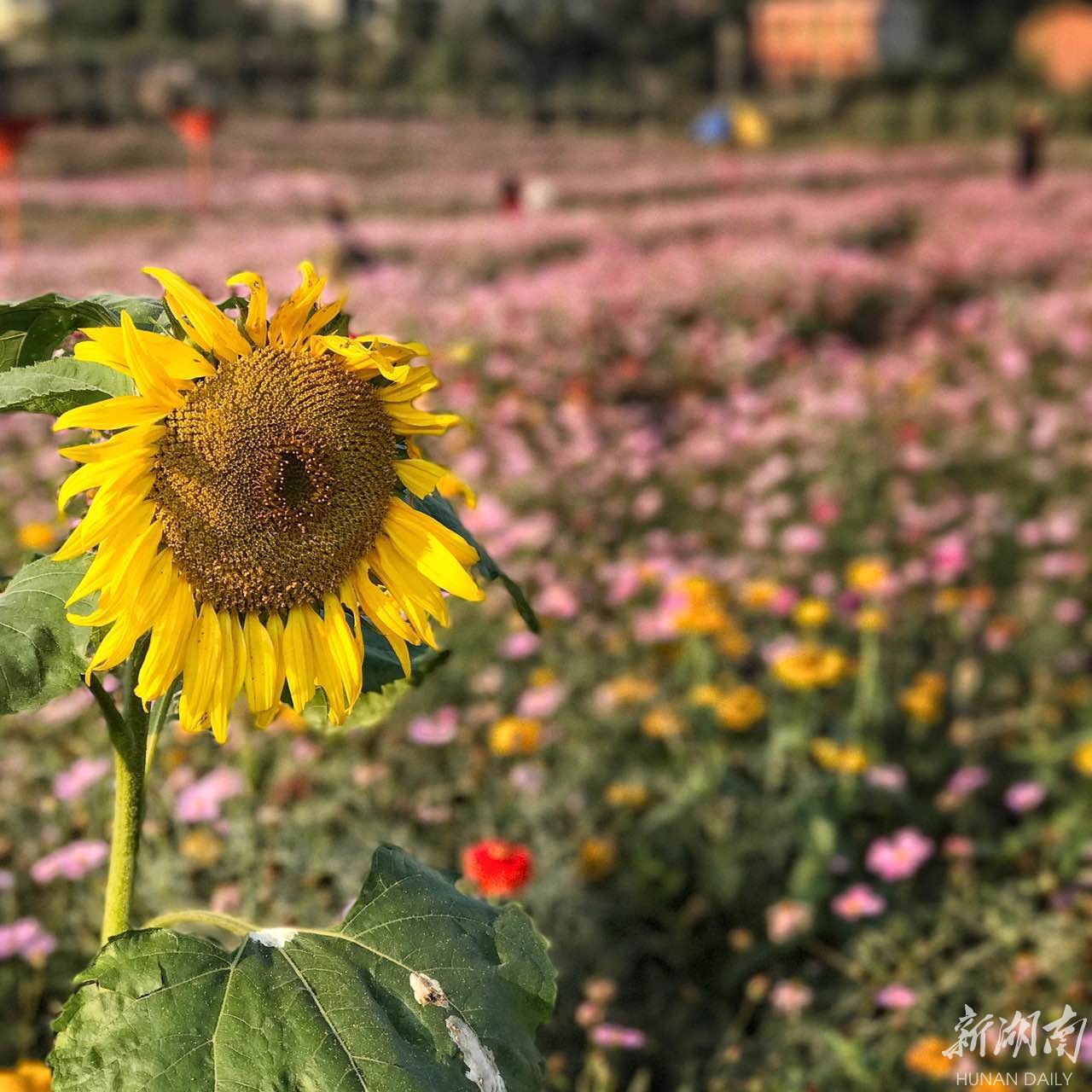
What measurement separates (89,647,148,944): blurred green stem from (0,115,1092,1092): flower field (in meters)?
0.17

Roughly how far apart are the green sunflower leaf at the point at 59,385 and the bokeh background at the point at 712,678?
44 cm

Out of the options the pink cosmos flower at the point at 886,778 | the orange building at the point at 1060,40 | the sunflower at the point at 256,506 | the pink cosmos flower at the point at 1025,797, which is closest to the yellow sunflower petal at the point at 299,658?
the sunflower at the point at 256,506

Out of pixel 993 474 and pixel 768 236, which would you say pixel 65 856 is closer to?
pixel 993 474

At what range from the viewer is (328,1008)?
42.8 inches

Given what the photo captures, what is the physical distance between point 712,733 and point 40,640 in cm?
231

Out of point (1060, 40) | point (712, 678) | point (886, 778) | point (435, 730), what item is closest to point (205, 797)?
point (435, 730)

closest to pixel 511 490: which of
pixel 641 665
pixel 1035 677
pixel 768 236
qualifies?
pixel 641 665

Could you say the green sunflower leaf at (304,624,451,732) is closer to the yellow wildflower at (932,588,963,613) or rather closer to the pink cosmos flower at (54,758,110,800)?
the pink cosmos flower at (54,758,110,800)

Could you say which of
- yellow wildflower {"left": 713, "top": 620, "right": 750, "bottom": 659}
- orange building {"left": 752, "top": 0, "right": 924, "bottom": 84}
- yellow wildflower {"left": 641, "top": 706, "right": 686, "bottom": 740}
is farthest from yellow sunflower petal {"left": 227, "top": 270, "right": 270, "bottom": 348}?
orange building {"left": 752, "top": 0, "right": 924, "bottom": 84}

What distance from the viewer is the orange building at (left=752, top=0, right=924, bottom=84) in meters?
43.2

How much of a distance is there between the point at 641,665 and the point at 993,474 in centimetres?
252

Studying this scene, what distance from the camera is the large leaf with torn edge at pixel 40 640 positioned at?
1018 millimetres

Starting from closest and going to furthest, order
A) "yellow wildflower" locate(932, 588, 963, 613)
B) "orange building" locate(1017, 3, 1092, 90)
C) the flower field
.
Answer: the flower field < "yellow wildflower" locate(932, 588, 963, 613) < "orange building" locate(1017, 3, 1092, 90)

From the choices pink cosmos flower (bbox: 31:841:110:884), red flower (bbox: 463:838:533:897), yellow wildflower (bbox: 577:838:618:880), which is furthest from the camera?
yellow wildflower (bbox: 577:838:618:880)
